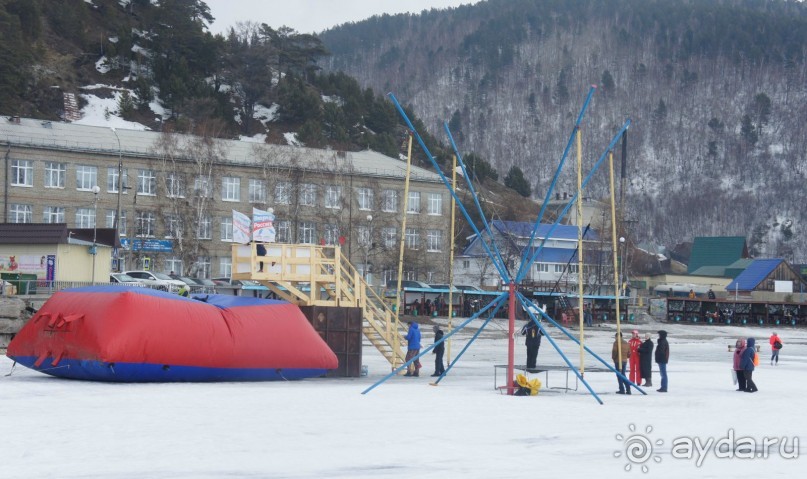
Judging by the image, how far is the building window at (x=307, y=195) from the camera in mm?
A: 78188

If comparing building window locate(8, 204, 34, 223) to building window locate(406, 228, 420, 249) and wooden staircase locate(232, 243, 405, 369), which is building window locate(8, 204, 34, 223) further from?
wooden staircase locate(232, 243, 405, 369)

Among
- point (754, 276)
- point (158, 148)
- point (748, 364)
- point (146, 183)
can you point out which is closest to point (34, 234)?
point (146, 183)

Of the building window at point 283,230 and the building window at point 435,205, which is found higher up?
the building window at point 435,205

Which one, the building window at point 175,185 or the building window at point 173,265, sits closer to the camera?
the building window at point 175,185

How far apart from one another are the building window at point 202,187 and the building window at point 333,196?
8226 millimetres

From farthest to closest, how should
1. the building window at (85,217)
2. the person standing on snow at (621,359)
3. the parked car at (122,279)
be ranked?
1. the building window at (85,217)
2. the parked car at (122,279)
3. the person standing on snow at (621,359)

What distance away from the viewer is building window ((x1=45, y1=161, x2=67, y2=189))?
72938mm

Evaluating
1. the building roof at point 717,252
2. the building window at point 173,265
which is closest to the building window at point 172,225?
the building window at point 173,265

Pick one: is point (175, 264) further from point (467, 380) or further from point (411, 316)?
point (467, 380)

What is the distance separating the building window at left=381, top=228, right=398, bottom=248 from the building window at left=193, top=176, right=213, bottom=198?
12.5m

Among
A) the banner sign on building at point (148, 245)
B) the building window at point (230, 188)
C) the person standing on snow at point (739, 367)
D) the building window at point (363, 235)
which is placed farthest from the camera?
the building window at point (363, 235)

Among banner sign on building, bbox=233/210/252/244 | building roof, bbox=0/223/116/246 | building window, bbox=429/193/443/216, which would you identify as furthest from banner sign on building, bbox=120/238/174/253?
banner sign on building, bbox=233/210/252/244

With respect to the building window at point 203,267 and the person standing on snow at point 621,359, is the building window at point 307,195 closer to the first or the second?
the building window at point 203,267

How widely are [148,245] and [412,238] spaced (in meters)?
20.6
